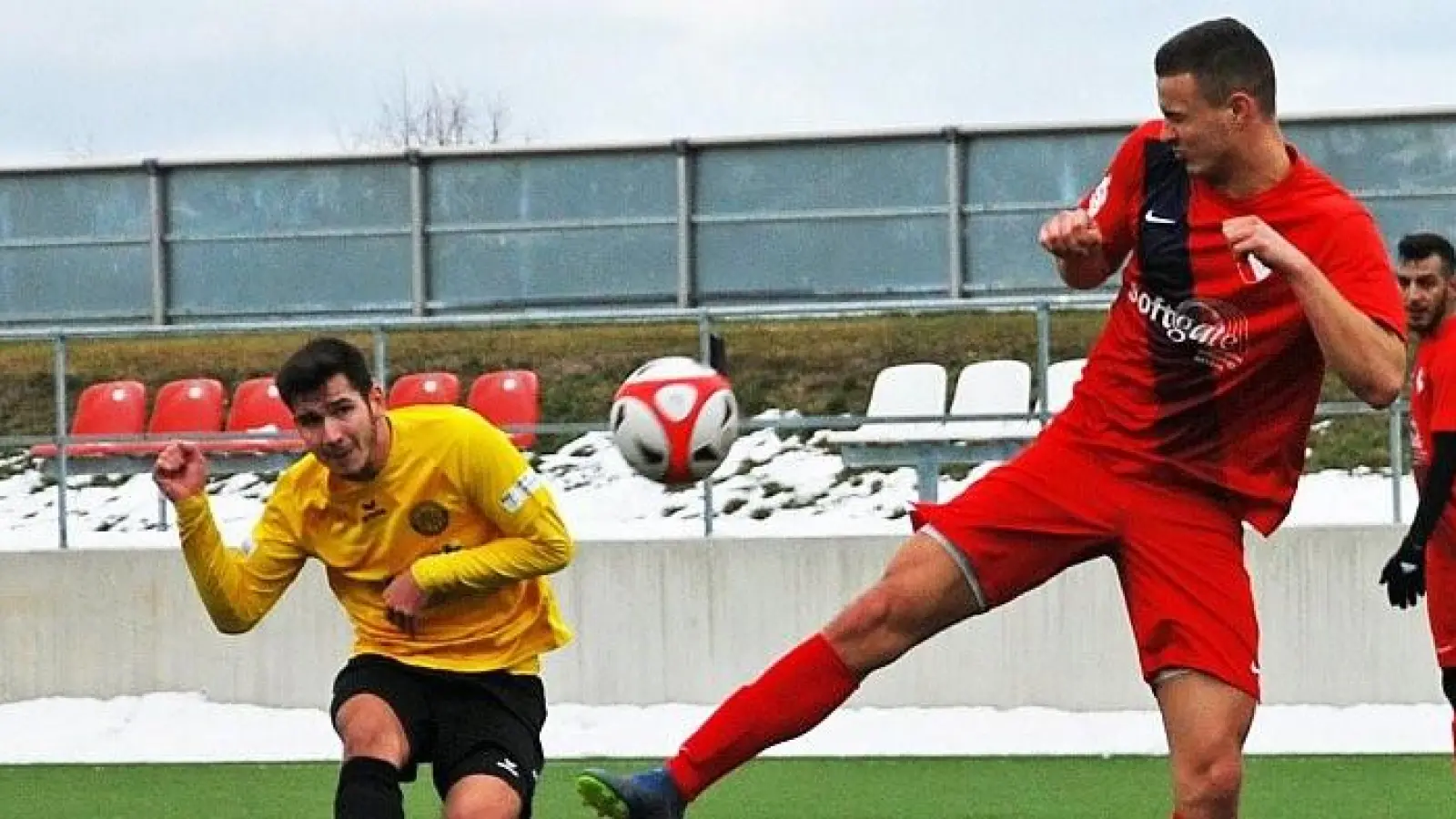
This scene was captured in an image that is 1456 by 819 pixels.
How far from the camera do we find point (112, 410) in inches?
680

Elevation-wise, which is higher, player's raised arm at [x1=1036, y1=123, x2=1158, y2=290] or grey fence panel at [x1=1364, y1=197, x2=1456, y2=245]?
grey fence panel at [x1=1364, y1=197, x2=1456, y2=245]

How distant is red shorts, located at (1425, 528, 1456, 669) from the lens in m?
8.75

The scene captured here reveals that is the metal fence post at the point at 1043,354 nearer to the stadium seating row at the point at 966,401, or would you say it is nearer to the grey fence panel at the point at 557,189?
the stadium seating row at the point at 966,401

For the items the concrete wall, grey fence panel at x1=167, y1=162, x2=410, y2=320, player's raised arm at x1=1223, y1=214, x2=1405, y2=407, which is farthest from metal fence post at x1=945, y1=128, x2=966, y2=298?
player's raised arm at x1=1223, y1=214, x2=1405, y2=407

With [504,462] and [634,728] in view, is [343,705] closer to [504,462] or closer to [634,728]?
[504,462]

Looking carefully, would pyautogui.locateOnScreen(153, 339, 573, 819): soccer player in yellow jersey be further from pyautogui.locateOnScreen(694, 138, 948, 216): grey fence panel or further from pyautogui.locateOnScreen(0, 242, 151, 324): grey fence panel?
pyautogui.locateOnScreen(0, 242, 151, 324): grey fence panel

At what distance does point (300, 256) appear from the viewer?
23.5 metres

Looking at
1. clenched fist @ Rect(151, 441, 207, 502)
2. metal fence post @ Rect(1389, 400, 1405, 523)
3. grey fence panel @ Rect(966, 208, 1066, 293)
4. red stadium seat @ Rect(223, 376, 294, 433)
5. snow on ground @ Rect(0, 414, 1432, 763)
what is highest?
grey fence panel @ Rect(966, 208, 1066, 293)

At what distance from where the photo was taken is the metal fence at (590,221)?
2245 centimetres

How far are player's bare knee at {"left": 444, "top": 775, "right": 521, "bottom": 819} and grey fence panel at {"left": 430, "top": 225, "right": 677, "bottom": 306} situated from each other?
1591 centimetres

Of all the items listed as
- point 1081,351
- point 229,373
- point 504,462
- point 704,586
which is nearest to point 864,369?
point 1081,351

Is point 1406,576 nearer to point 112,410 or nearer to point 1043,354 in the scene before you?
point 1043,354

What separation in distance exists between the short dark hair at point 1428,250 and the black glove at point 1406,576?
1310 millimetres

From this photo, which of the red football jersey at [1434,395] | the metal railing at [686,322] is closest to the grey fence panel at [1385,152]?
the metal railing at [686,322]
